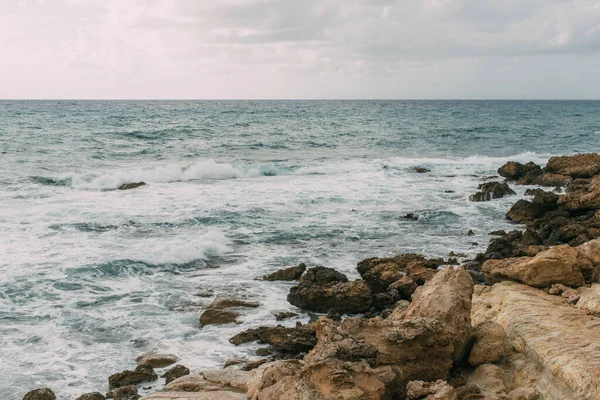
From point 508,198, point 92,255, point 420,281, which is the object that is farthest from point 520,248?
point 92,255

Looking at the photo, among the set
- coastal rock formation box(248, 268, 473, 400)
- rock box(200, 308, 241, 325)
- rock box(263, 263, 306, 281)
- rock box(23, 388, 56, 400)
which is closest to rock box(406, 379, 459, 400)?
coastal rock formation box(248, 268, 473, 400)

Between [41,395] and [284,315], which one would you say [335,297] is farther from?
[41,395]

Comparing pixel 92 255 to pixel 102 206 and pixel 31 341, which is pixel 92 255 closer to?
pixel 31 341

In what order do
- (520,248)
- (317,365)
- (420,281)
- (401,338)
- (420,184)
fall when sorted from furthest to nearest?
(420,184) → (520,248) → (420,281) → (401,338) → (317,365)

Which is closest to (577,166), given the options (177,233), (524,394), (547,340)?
(177,233)

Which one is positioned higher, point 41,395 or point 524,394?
point 524,394

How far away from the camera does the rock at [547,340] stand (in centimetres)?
614

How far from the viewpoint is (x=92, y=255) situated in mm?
15156

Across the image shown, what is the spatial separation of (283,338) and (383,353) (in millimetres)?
3457

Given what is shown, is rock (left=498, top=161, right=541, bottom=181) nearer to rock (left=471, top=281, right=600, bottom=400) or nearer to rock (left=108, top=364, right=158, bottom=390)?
rock (left=471, top=281, right=600, bottom=400)

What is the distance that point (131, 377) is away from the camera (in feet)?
28.2

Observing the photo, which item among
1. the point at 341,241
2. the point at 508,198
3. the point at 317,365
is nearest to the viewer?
the point at 317,365

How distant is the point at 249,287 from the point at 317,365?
24.1ft

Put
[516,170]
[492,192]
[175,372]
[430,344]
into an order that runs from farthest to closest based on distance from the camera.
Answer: [516,170] < [492,192] < [175,372] < [430,344]
